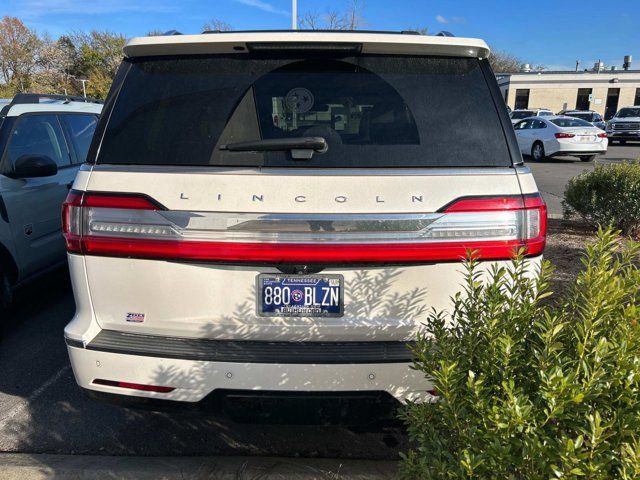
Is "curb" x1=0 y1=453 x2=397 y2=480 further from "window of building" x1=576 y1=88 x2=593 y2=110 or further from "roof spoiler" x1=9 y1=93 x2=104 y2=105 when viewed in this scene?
"window of building" x1=576 y1=88 x2=593 y2=110

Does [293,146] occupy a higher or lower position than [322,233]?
higher

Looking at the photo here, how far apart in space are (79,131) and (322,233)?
187 inches

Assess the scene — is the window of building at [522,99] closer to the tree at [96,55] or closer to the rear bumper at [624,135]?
the rear bumper at [624,135]

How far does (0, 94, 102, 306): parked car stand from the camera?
4.24 m

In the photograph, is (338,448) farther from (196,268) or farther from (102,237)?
(102,237)

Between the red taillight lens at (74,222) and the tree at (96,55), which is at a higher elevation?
the tree at (96,55)

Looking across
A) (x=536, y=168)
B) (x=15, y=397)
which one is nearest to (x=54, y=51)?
(x=536, y=168)

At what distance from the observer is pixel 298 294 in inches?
85.4

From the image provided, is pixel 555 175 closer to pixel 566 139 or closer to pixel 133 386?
pixel 566 139

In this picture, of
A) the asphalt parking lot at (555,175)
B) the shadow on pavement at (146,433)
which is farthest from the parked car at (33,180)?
the asphalt parking lot at (555,175)

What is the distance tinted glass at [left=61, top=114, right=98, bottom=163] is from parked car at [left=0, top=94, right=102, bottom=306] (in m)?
0.01

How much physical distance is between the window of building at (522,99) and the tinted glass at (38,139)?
5546 centimetres

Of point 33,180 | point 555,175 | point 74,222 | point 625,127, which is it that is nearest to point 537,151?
point 555,175

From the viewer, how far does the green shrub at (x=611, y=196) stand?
664cm
